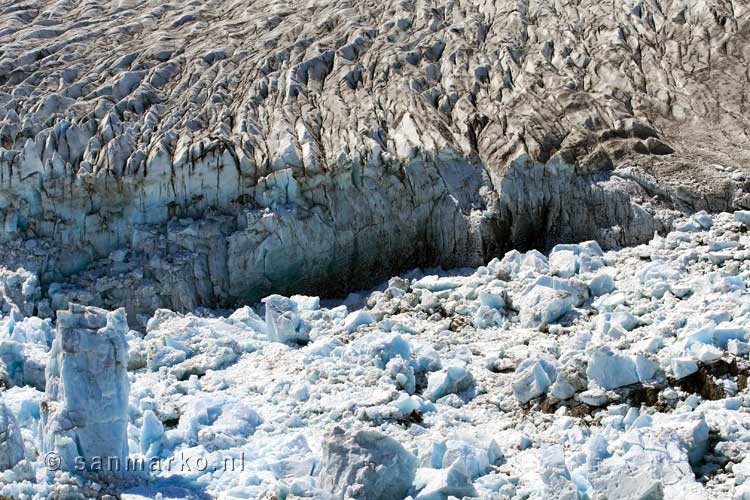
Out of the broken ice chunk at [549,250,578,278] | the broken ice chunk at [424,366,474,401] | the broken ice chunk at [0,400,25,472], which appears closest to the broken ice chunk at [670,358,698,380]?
the broken ice chunk at [424,366,474,401]

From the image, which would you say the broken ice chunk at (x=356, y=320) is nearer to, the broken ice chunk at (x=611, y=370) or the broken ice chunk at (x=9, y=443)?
the broken ice chunk at (x=611, y=370)

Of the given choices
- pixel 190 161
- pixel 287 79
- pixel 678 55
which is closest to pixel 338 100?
pixel 287 79

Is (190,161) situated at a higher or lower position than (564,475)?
higher

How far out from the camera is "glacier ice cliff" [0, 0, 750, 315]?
23188mm

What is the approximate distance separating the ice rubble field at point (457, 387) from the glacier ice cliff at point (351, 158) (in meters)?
1.57

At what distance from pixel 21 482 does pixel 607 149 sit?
14562 millimetres

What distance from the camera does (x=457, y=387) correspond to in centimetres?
1739

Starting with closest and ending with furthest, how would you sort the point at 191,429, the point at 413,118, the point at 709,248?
the point at 191,429 → the point at 709,248 → the point at 413,118

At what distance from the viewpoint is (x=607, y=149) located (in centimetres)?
2392

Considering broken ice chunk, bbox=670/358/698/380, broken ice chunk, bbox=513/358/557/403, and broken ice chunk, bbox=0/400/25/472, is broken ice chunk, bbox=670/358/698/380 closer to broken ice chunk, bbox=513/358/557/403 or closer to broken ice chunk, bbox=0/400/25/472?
broken ice chunk, bbox=513/358/557/403

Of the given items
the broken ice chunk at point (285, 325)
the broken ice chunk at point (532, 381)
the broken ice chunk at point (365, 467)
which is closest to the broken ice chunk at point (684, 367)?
the broken ice chunk at point (532, 381)

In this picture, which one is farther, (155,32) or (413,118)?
(155,32)

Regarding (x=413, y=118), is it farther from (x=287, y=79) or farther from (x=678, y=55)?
(x=678, y=55)

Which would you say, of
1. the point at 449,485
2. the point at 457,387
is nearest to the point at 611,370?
the point at 457,387
